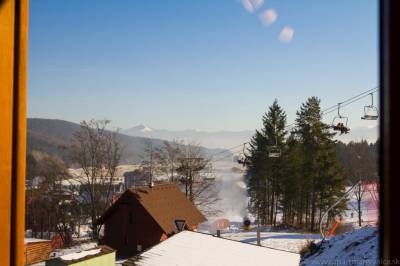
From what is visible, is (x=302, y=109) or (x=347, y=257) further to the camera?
(x=302, y=109)

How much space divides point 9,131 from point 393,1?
46.8 inches

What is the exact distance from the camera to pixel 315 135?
37.2 meters

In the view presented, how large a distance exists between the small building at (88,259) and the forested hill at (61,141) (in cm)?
1108

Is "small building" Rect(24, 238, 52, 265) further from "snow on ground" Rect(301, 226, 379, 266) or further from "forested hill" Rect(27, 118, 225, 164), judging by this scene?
"snow on ground" Rect(301, 226, 379, 266)

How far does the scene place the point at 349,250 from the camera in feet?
42.8

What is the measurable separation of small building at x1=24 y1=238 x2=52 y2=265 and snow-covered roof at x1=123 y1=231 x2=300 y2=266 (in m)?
15.4

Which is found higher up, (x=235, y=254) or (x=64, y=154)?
(x=64, y=154)

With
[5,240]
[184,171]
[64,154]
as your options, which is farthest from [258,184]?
[5,240]

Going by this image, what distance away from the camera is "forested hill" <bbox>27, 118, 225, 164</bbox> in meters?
32.4

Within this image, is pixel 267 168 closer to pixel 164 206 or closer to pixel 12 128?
pixel 164 206

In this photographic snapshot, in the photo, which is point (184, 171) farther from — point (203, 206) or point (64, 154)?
point (64, 154)

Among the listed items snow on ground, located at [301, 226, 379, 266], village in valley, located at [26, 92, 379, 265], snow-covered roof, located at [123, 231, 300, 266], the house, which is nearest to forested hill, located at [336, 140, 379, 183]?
village in valley, located at [26, 92, 379, 265]

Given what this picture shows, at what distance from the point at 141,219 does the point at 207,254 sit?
13706mm

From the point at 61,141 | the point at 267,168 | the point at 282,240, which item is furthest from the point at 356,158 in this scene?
the point at 61,141
